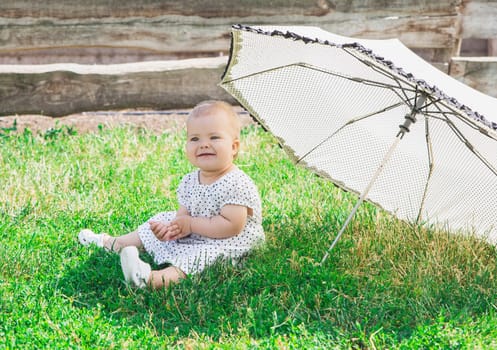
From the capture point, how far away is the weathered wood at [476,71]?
684 centimetres

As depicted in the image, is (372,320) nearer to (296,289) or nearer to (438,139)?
(296,289)

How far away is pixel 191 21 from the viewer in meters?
6.55

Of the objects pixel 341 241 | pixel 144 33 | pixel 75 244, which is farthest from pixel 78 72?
pixel 341 241

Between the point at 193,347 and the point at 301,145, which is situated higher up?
the point at 301,145

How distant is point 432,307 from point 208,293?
1008 millimetres

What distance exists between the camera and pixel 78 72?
6516 millimetres

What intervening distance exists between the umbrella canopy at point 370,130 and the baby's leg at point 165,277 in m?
A: 1.01

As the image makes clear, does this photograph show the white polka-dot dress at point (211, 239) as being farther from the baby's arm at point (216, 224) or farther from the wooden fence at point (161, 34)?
the wooden fence at point (161, 34)

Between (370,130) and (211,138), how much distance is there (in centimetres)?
90

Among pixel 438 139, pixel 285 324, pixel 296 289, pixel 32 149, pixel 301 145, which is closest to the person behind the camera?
pixel 285 324

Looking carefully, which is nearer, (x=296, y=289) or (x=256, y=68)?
(x=296, y=289)

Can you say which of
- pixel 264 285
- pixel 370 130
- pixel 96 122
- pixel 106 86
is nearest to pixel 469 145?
pixel 370 130

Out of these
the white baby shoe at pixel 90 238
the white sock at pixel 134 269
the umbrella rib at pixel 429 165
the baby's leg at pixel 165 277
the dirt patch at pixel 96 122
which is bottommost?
the dirt patch at pixel 96 122

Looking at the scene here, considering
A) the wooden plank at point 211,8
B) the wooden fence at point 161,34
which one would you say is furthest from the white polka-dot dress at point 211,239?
the wooden plank at point 211,8
